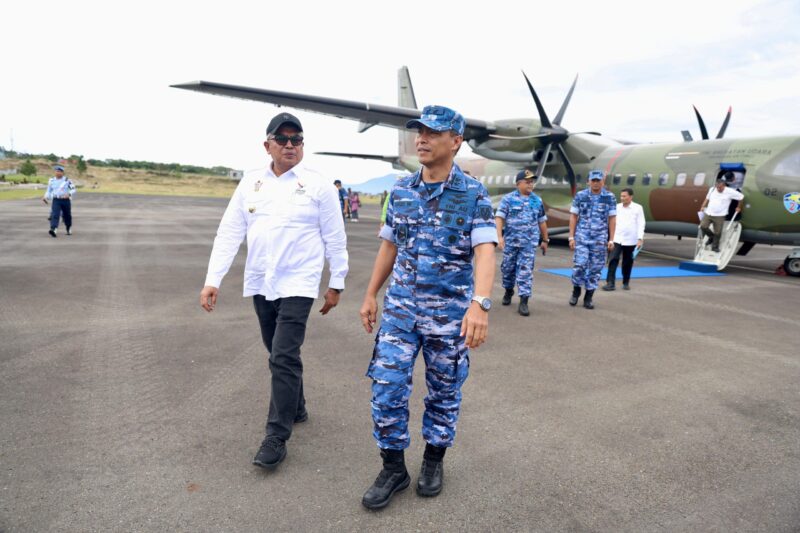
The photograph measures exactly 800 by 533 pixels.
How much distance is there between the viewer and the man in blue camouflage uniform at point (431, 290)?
92.1 inches

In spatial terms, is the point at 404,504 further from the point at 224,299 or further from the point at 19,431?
the point at 224,299

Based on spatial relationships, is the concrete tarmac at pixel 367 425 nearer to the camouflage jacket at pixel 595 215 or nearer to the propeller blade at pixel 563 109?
the camouflage jacket at pixel 595 215

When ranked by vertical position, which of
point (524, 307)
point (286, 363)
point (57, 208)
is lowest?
point (524, 307)

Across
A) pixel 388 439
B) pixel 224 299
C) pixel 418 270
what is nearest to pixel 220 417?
pixel 388 439

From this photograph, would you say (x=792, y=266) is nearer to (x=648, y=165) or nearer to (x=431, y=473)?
(x=648, y=165)

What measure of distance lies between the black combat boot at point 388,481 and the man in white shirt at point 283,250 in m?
0.60

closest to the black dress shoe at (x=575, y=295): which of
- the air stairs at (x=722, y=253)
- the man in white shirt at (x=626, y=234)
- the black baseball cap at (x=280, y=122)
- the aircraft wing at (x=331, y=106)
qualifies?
the man in white shirt at (x=626, y=234)

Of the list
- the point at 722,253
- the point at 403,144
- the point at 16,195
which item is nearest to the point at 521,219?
the point at 722,253

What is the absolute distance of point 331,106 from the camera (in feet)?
39.8

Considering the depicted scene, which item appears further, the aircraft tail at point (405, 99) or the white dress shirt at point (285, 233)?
the aircraft tail at point (405, 99)

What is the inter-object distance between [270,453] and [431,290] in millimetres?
1259

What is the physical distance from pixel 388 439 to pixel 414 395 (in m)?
1.24

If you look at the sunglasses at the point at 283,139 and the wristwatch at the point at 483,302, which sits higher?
the sunglasses at the point at 283,139

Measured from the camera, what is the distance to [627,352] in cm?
470
